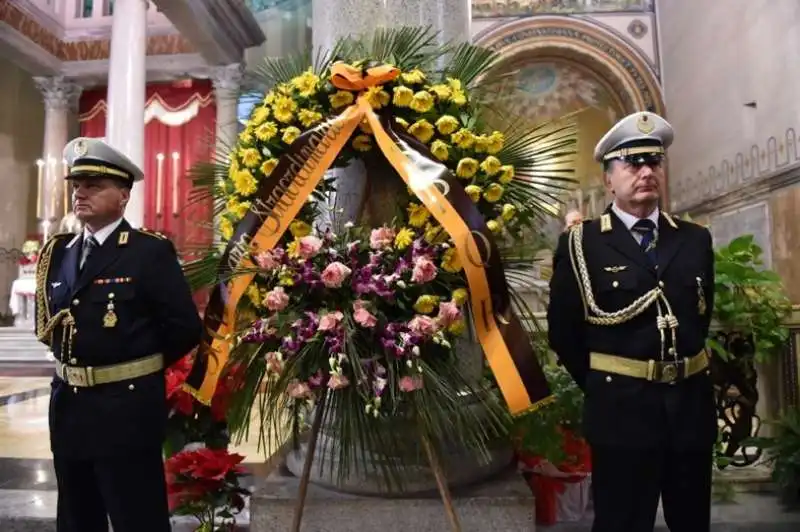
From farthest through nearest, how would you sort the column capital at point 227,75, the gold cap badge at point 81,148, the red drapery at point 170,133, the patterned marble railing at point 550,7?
1. the patterned marble railing at point 550,7
2. the red drapery at point 170,133
3. the column capital at point 227,75
4. the gold cap badge at point 81,148

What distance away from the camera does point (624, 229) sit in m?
1.85

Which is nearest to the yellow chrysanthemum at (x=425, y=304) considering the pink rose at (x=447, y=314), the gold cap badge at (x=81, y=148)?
the pink rose at (x=447, y=314)

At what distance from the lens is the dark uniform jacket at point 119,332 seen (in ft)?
6.05

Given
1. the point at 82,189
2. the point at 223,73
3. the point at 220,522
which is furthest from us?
the point at 223,73

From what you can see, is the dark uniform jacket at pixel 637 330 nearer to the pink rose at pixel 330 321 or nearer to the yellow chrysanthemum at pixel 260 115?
the pink rose at pixel 330 321

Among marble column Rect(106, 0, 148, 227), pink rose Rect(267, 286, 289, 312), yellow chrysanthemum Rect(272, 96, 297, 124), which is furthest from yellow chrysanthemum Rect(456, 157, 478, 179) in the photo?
marble column Rect(106, 0, 148, 227)

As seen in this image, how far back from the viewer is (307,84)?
6.84 ft

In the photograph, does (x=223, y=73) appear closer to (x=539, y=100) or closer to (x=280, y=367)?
(x=539, y=100)

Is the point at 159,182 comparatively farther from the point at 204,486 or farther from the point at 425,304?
the point at 425,304

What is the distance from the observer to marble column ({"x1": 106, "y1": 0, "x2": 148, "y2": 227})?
309 inches

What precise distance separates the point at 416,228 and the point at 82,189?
0.99 metres

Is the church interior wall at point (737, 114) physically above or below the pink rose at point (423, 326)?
above

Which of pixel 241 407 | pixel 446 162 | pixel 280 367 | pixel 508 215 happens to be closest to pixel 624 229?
pixel 508 215

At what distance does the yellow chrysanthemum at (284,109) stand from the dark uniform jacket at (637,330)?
3.10 ft
